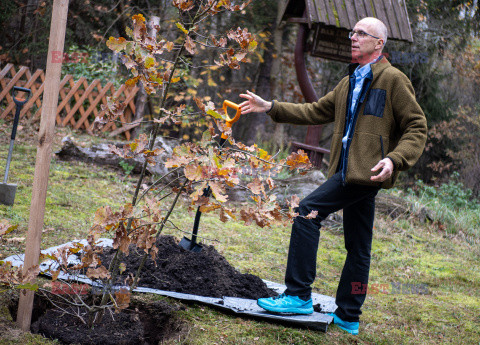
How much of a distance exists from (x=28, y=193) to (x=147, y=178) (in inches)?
80.4

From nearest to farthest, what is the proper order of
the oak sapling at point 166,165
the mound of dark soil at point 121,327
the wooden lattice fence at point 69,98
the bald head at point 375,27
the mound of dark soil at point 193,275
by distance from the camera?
the oak sapling at point 166,165 → the mound of dark soil at point 121,327 → the bald head at point 375,27 → the mound of dark soil at point 193,275 → the wooden lattice fence at point 69,98

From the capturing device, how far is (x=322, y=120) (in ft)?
10.4

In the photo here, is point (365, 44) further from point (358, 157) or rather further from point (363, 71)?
point (358, 157)

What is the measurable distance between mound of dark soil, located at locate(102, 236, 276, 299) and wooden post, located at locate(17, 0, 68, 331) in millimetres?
806

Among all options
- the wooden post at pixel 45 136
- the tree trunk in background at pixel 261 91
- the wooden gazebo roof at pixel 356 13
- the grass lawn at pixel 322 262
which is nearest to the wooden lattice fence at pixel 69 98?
the grass lawn at pixel 322 262

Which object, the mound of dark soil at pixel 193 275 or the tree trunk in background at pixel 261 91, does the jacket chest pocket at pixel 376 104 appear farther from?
the tree trunk in background at pixel 261 91

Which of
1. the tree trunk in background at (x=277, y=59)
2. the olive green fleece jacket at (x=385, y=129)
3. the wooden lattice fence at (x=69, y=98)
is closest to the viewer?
the olive green fleece jacket at (x=385, y=129)

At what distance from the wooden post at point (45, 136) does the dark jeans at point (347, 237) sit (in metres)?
1.33

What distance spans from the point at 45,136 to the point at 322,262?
3250mm

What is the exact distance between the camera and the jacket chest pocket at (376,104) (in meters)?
2.70

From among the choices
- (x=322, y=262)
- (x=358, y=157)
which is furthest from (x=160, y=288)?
(x=322, y=262)

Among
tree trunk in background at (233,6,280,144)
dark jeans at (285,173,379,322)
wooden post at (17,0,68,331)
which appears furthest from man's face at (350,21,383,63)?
tree trunk in background at (233,6,280,144)

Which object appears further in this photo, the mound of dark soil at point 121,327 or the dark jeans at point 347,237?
the dark jeans at point 347,237

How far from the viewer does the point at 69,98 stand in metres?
9.32
